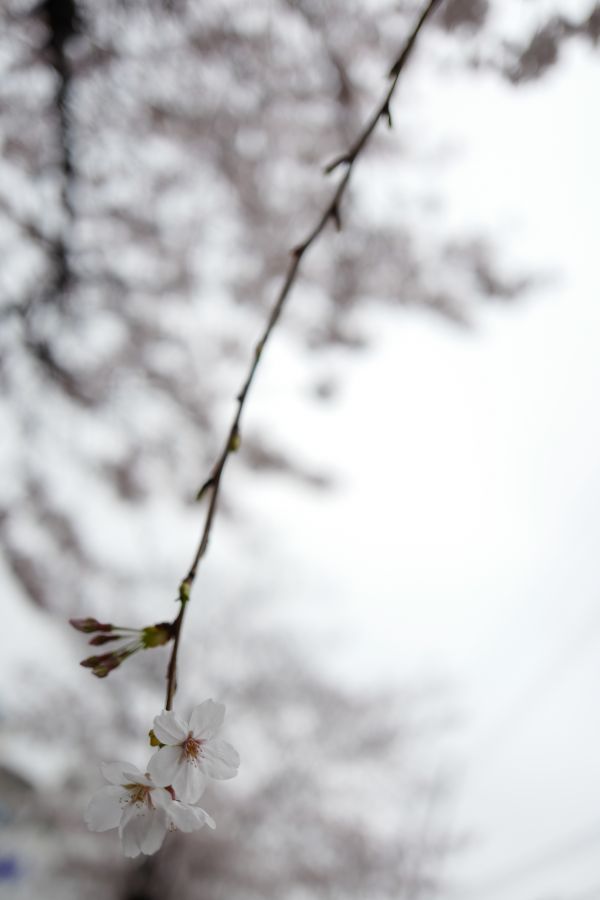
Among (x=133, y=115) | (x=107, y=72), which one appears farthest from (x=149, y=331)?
(x=107, y=72)

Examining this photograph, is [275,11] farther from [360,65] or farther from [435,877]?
[435,877]

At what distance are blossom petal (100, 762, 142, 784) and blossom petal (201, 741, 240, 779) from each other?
5 centimetres

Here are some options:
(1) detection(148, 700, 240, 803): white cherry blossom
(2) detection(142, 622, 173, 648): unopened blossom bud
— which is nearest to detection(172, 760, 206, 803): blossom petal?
(1) detection(148, 700, 240, 803): white cherry blossom

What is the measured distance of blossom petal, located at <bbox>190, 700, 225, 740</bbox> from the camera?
0.48 m

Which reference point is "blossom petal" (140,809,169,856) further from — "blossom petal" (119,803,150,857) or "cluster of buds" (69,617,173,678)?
"cluster of buds" (69,617,173,678)

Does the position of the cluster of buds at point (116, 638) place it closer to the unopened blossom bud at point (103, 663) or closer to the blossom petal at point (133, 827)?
the unopened blossom bud at point (103, 663)

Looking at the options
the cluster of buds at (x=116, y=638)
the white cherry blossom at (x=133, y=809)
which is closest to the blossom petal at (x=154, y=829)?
the white cherry blossom at (x=133, y=809)

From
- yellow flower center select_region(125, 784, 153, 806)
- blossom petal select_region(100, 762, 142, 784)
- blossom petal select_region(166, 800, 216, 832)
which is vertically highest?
blossom petal select_region(100, 762, 142, 784)

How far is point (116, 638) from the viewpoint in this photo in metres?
0.49

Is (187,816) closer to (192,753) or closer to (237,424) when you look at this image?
(192,753)

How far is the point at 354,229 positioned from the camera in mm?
2529

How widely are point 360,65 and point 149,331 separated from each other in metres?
1.48

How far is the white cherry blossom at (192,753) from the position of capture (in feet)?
1.48

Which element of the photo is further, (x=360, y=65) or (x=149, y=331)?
(x=149, y=331)
